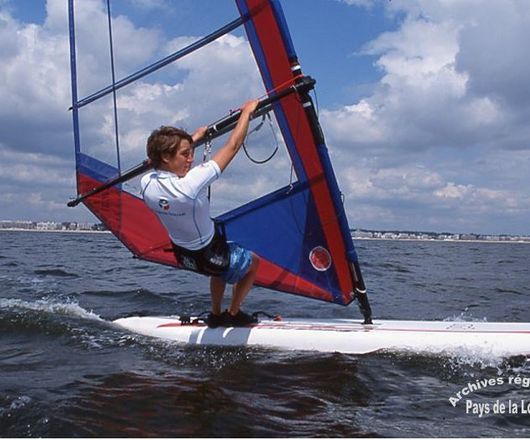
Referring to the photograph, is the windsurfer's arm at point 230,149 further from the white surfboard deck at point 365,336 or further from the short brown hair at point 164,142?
the white surfboard deck at point 365,336

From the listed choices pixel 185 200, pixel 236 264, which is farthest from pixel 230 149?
pixel 236 264

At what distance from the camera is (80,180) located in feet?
21.4

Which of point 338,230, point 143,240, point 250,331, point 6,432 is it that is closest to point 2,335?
point 143,240

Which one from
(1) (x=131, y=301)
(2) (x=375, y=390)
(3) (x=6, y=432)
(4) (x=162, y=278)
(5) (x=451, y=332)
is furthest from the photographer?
(4) (x=162, y=278)

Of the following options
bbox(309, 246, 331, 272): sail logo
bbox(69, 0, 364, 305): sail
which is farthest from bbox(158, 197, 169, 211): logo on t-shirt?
bbox(309, 246, 331, 272): sail logo

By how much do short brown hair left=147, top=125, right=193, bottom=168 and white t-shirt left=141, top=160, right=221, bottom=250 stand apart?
156 mm

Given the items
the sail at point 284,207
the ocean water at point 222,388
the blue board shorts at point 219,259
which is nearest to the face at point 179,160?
the blue board shorts at point 219,259

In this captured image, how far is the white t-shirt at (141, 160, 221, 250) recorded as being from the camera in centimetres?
443

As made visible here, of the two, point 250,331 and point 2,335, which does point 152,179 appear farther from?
point 2,335

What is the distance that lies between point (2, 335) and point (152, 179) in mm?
2671

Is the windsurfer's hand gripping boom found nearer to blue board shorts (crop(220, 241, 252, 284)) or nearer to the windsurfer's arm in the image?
the windsurfer's arm

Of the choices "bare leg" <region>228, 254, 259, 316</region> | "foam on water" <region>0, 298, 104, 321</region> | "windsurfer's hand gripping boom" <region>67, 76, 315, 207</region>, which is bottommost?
"foam on water" <region>0, 298, 104, 321</region>

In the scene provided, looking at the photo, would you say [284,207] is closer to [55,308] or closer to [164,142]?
[164,142]

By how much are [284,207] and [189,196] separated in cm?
167
